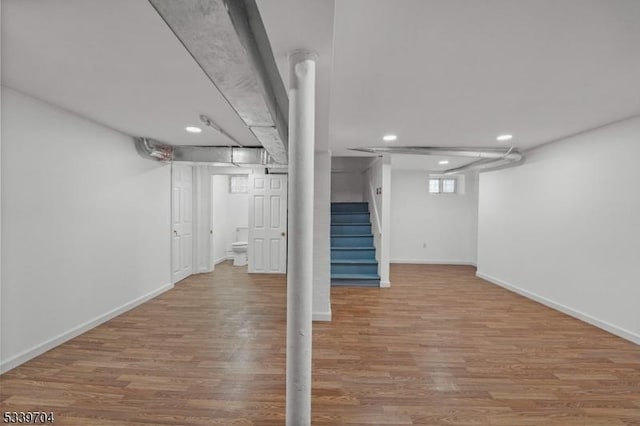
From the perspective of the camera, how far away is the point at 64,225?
8.88 feet

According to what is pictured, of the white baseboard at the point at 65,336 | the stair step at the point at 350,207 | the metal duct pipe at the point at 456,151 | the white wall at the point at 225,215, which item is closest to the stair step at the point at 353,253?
the stair step at the point at 350,207

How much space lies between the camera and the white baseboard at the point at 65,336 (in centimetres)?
224

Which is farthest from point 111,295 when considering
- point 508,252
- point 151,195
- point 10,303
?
point 508,252

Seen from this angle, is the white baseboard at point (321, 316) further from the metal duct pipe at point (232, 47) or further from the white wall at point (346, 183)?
the white wall at point (346, 183)

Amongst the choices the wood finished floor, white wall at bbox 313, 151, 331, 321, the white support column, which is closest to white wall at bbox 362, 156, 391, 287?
the wood finished floor

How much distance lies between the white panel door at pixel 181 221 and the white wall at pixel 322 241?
2.73 m

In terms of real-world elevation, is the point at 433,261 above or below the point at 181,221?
below

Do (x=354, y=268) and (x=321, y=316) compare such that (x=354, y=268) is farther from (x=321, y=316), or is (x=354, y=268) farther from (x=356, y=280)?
(x=321, y=316)

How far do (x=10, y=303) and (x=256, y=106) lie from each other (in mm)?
2631

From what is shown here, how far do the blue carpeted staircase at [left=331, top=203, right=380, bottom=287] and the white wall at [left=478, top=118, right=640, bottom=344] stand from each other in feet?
7.88

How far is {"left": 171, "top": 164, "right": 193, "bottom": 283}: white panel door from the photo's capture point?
183 inches

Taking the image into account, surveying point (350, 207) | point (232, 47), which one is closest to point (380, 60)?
point (232, 47)

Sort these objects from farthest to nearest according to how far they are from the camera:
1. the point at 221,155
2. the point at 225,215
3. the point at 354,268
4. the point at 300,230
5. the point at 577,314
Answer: the point at 225,215, the point at 354,268, the point at 221,155, the point at 577,314, the point at 300,230

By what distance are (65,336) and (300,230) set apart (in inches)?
118
